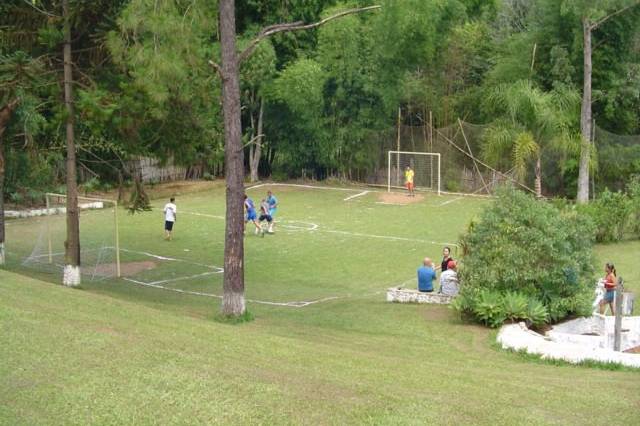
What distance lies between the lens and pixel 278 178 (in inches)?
1871

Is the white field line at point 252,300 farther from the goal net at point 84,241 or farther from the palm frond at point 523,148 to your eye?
the palm frond at point 523,148

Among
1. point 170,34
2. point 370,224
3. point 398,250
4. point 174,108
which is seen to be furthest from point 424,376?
point 370,224

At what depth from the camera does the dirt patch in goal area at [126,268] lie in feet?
83.7

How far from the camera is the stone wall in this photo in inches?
798

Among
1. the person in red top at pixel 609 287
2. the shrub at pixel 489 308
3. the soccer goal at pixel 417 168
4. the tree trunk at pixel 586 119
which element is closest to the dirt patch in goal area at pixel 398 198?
the soccer goal at pixel 417 168

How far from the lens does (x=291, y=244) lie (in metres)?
29.9

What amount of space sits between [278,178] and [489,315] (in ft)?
99.7

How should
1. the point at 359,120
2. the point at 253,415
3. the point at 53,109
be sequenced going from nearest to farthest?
the point at 253,415 → the point at 53,109 → the point at 359,120

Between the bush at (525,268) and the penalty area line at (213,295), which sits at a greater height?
the bush at (525,268)

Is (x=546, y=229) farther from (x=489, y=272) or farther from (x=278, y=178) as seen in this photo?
(x=278, y=178)

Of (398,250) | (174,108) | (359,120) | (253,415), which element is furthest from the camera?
(359,120)

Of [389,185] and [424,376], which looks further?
[389,185]

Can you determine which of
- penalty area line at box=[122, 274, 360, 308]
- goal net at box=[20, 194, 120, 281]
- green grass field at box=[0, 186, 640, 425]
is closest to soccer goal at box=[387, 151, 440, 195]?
goal net at box=[20, 194, 120, 281]

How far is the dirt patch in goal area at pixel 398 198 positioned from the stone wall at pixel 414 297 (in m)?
18.8
